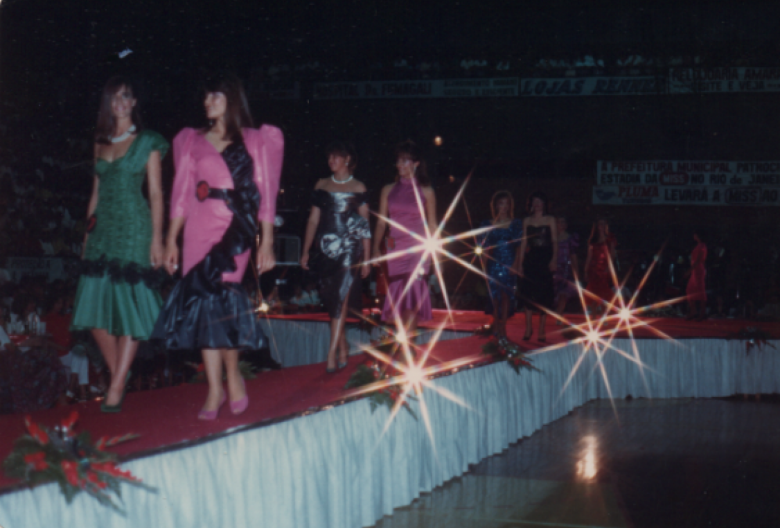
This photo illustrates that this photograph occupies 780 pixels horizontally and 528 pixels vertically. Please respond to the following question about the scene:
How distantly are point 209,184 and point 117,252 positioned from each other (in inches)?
17.0

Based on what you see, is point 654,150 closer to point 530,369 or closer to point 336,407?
point 530,369

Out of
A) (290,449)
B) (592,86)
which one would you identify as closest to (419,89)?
(592,86)

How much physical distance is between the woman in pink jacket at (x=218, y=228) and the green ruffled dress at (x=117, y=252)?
5.5 inches

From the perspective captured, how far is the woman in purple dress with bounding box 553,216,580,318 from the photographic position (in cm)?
830

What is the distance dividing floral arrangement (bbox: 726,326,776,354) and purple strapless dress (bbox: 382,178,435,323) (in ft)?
12.5

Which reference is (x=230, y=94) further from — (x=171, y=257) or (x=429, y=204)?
(x=429, y=204)

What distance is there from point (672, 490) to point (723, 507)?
0.34m

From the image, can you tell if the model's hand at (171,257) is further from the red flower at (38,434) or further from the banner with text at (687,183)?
the banner with text at (687,183)

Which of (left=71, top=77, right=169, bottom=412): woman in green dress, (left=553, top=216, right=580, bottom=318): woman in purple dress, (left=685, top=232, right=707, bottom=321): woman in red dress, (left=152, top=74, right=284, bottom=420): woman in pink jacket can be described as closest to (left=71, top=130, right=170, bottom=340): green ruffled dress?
(left=71, top=77, right=169, bottom=412): woman in green dress

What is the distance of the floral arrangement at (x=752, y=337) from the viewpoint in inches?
295

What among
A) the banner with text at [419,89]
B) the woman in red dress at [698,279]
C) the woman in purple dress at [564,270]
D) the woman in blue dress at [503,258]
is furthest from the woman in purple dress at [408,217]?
the banner with text at [419,89]

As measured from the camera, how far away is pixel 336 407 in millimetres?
3201

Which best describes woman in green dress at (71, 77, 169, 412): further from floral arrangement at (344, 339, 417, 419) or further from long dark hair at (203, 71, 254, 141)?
floral arrangement at (344, 339, 417, 419)

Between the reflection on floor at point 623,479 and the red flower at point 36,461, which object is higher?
the red flower at point 36,461
